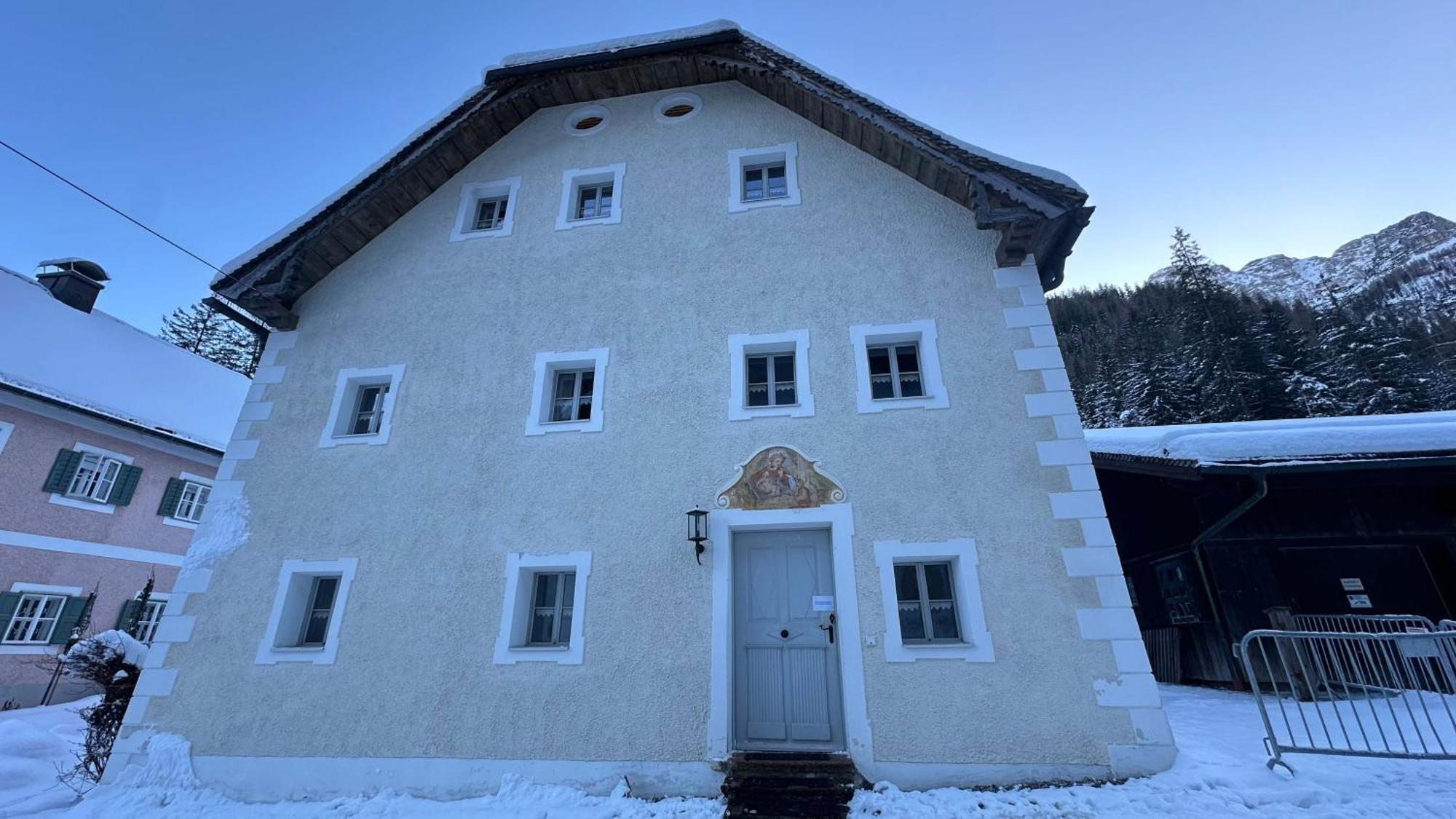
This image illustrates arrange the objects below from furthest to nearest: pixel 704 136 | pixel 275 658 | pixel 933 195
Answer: pixel 704 136 → pixel 933 195 → pixel 275 658

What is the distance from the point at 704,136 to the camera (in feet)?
33.2

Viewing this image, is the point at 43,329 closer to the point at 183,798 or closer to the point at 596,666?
the point at 183,798

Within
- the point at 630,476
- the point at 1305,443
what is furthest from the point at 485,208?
the point at 1305,443

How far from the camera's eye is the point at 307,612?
8.04 m

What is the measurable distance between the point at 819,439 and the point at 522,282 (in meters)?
5.22

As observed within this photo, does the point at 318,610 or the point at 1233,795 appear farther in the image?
the point at 318,610

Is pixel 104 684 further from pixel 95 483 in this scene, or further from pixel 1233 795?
pixel 1233 795

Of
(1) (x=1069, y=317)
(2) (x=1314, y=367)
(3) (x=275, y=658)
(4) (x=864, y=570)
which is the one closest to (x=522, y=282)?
(3) (x=275, y=658)

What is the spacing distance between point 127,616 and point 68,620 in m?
1.29

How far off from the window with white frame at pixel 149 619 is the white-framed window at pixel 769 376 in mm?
17688

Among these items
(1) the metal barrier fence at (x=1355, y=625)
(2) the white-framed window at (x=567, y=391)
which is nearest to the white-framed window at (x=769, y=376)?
(2) the white-framed window at (x=567, y=391)

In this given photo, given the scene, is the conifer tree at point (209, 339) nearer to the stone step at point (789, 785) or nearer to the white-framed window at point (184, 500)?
the white-framed window at point (184, 500)

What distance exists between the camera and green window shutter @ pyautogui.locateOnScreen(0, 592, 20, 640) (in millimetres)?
13055

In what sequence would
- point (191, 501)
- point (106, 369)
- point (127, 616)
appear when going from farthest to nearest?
point (191, 501), point (106, 369), point (127, 616)
